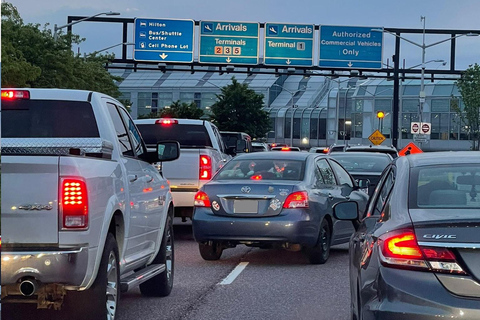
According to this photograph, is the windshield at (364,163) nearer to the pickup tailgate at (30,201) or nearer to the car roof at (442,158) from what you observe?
the car roof at (442,158)

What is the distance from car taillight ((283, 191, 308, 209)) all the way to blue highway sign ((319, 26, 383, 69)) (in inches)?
1259

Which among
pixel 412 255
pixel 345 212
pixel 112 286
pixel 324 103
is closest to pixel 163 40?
pixel 345 212

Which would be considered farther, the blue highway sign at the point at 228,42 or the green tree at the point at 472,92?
the green tree at the point at 472,92

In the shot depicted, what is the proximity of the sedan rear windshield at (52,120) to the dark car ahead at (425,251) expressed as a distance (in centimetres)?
294

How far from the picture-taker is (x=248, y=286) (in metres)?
9.95

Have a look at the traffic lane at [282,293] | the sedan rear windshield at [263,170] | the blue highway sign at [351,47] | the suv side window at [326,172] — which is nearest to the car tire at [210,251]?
the traffic lane at [282,293]

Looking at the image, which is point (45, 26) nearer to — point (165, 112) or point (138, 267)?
point (165, 112)

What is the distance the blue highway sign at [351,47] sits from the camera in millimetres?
43031

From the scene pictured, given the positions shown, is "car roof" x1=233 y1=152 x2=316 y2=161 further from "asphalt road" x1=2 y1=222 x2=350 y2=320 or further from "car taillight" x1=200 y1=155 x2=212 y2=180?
"car taillight" x1=200 y1=155 x2=212 y2=180

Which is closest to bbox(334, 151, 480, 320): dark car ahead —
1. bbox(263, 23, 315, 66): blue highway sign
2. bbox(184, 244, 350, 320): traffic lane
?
bbox(184, 244, 350, 320): traffic lane

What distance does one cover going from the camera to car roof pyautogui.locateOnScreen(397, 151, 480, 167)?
5879 mm

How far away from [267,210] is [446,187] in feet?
19.6

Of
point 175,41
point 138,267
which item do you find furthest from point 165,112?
point 138,267

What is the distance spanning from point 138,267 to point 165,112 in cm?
5546
